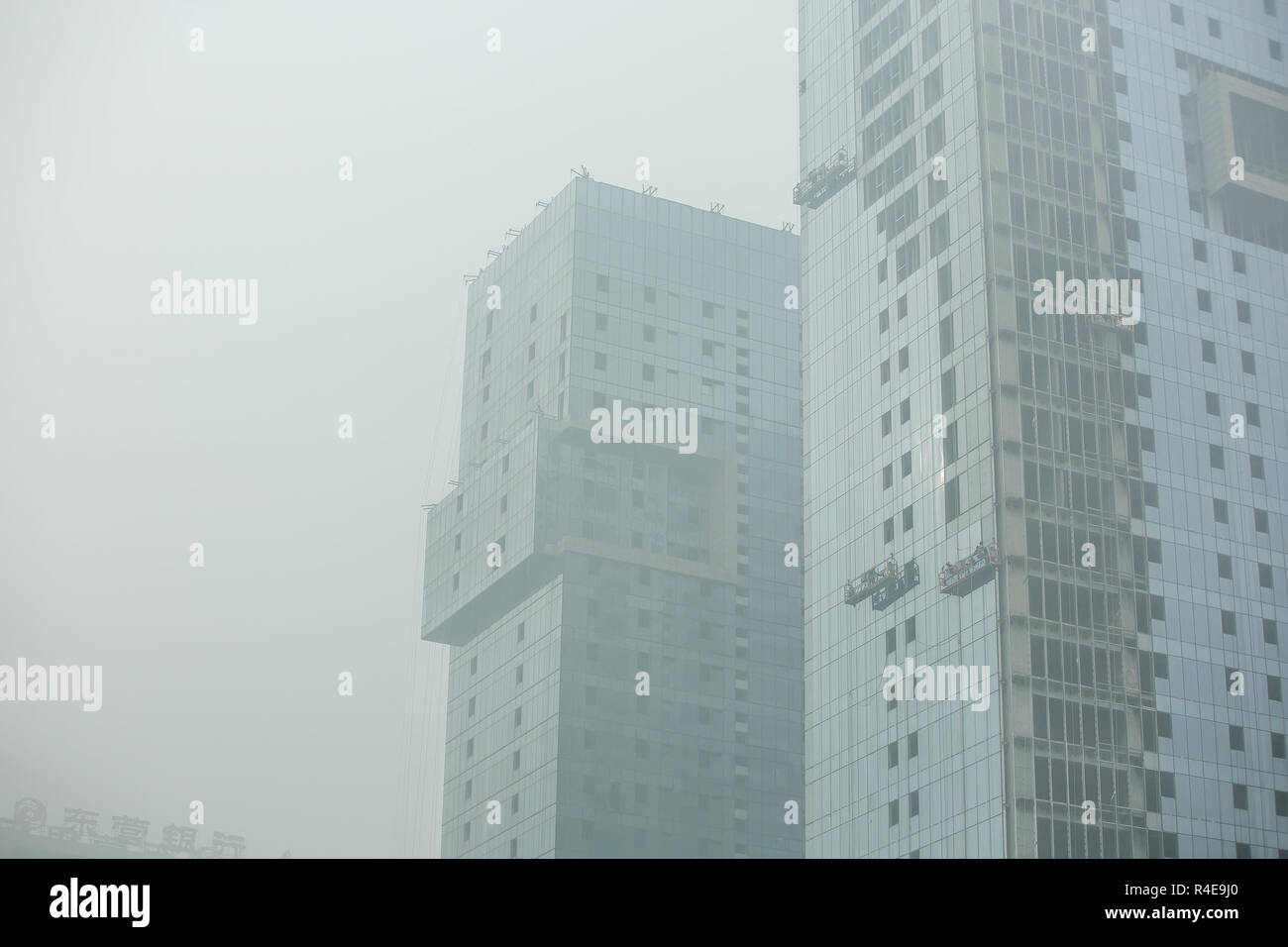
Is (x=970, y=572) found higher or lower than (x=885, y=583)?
lower

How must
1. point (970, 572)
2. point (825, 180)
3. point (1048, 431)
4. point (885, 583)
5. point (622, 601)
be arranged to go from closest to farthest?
point (970, 572), point (1048, 431), point (885, 583), point (825, 180), point (622, 601)

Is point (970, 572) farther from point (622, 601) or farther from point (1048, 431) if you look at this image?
point (622, 601)

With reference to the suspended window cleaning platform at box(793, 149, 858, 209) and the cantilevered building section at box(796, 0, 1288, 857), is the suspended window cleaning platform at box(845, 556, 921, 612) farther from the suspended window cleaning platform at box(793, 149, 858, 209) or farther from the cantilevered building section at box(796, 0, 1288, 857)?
the suspended window cleaning platform at box(793, 149, 858, 209)

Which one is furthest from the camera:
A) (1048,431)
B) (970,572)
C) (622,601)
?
(622,601)

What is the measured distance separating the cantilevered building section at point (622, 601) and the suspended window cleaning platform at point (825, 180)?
1782 inches

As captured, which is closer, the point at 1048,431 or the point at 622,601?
the point at 1048,431

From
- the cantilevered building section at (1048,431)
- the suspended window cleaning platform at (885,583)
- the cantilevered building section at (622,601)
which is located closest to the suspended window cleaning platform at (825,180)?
the cantilevered building section at (1048,431)

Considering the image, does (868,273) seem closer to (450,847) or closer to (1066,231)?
(1066,231)

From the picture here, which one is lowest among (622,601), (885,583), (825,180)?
(885,583)

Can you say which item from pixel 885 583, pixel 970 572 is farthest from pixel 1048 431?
pixel 885 583

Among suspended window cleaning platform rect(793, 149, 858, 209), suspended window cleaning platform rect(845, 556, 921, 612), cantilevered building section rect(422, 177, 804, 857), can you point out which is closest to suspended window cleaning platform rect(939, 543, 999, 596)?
suspended window cleaning platform rect(845, 556, 921, 612)

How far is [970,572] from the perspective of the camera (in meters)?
121

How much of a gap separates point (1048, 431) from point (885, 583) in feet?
48.4

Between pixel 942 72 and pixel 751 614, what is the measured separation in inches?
2799
